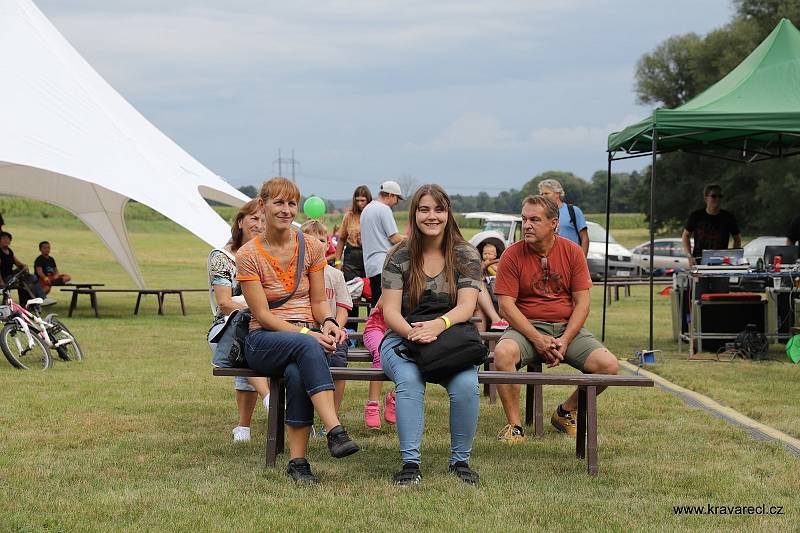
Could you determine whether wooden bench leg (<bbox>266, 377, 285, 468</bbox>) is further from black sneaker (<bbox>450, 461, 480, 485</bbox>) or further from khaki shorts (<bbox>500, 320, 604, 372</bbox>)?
khaki shorts (<bbox>500, 320, 604, 372</bbox>)

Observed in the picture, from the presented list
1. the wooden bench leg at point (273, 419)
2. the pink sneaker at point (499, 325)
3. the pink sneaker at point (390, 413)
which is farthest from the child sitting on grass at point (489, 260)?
the wooden bench leg at point (273, 419)

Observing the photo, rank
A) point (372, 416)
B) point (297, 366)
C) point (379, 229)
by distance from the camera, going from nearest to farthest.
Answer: point (297, 366), point (372, 416), point (379, 229)

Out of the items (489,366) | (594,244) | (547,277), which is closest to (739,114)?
(489,366)

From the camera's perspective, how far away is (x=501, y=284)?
21.6 feet

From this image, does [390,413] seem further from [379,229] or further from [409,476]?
[379,229]

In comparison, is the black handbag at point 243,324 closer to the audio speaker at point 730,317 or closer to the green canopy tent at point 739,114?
the green canopy tent at point 739,114

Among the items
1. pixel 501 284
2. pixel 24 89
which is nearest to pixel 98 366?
pixel 501 284

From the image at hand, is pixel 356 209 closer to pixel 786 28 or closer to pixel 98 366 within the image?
pixel 98 366

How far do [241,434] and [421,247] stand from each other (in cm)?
174

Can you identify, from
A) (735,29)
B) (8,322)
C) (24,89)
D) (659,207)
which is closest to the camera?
(8,322)

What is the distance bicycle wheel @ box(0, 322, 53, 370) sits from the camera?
10203mm

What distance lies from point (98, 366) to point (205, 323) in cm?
576

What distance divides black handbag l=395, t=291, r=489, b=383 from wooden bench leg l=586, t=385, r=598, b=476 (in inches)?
24.6

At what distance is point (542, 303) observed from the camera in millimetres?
6641
